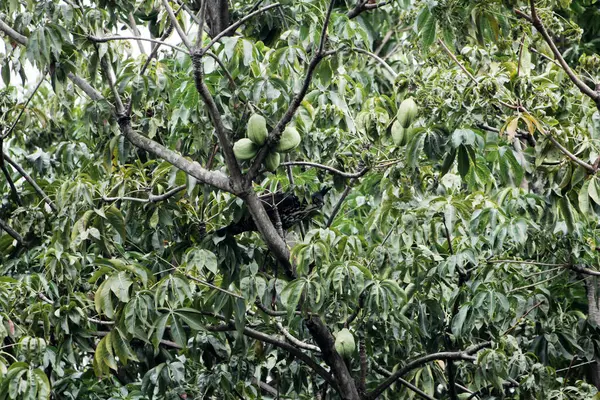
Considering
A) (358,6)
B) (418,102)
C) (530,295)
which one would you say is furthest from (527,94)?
(530,295)

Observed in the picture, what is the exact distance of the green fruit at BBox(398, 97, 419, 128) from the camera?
3779mm

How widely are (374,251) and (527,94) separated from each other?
95 cm

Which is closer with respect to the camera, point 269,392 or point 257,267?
point 257,267

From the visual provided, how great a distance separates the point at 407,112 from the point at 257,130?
1.91ft

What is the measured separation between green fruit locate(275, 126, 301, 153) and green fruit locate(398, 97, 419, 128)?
41cm

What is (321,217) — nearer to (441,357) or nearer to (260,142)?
(441,357)

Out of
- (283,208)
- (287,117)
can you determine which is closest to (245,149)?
(287,117)

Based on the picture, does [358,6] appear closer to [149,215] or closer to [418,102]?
[418,102]

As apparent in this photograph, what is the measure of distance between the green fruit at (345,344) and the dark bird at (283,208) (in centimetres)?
60

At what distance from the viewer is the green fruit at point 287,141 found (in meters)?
3.76

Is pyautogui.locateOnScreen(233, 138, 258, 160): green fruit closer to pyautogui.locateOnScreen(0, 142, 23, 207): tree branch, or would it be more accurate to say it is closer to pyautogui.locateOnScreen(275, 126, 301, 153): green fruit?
pyautogui.locateOnScreen(275, 126, 301, 153): green fruit

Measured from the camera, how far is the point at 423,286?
4.52 metres

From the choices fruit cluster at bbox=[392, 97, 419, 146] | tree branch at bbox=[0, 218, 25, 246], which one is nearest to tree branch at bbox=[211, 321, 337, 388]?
fruit cluster at bbox=[392, 97, 419, 146]

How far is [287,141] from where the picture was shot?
3.76 metres
